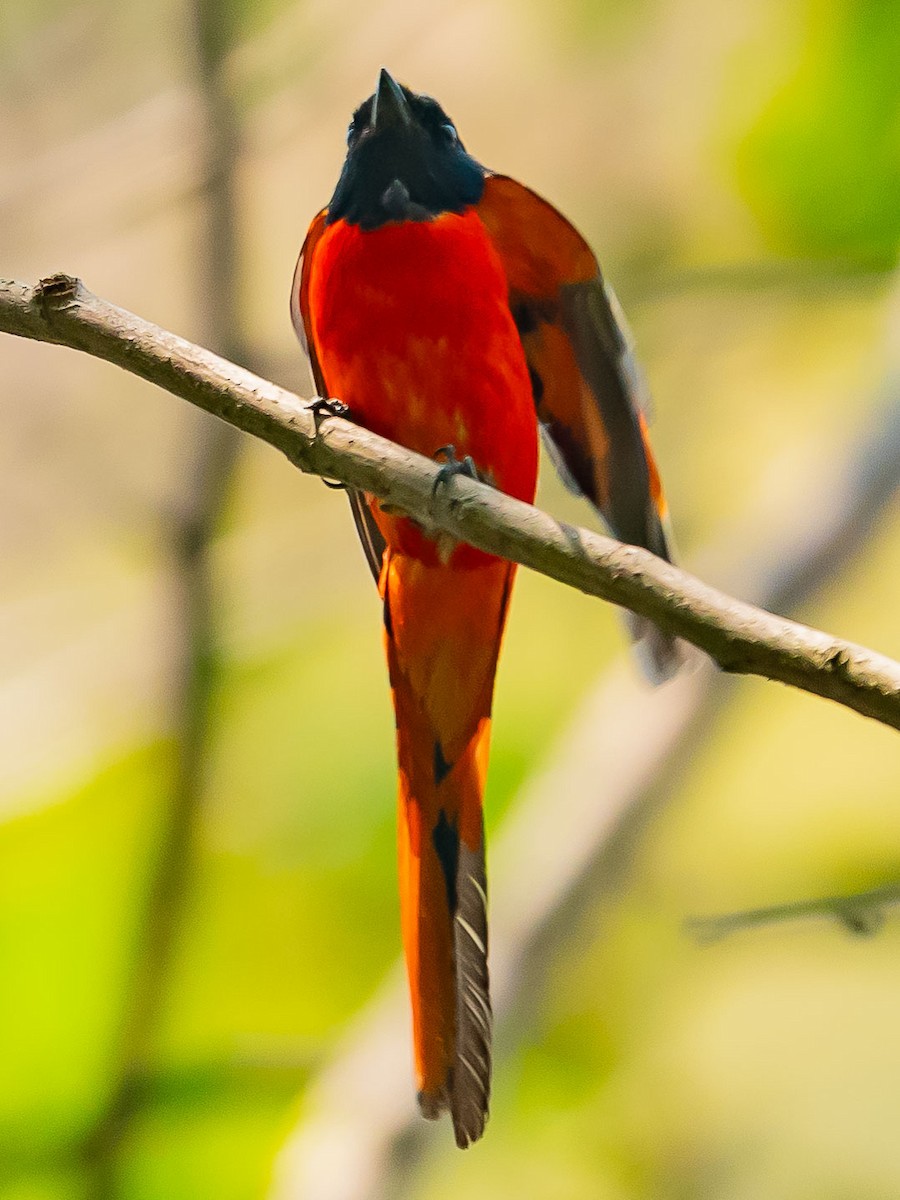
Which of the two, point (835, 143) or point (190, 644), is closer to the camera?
point (190, 644)

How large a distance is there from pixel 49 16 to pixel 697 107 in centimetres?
108

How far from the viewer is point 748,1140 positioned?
6.16 feet

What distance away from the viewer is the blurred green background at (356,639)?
1.80 meters

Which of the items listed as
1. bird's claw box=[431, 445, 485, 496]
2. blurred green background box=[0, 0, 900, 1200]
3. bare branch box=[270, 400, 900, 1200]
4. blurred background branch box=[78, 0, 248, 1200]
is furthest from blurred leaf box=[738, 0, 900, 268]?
bird's claw box=[431, 445, 485, 496]

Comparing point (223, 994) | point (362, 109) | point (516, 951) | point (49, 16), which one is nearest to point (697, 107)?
point (362, 109)

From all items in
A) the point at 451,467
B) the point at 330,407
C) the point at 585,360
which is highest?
the point at 585,360

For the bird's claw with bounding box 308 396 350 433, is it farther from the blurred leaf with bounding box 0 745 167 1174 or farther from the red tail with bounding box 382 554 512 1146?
the blurred leaf with bounding box 0 745 167 1174

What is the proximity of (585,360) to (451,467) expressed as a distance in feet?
1.50

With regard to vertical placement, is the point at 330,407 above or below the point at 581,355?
below

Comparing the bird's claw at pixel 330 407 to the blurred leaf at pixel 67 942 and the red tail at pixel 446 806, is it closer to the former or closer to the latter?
the red tail at pixel 446 806

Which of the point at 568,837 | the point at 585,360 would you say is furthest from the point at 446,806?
the point at 568,837

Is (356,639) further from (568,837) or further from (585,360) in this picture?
(585,360)

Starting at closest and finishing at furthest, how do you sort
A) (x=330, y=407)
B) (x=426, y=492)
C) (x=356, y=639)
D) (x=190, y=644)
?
(x=426, y=492)
(x=330, y=407)
(x=190, y=644)
(x=356, y=639)

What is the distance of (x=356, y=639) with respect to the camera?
2.14 m
